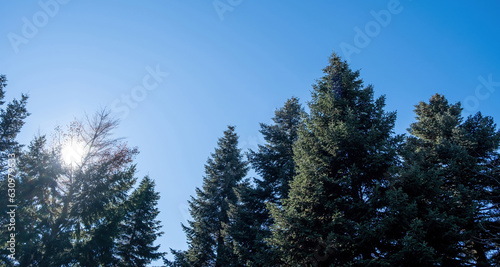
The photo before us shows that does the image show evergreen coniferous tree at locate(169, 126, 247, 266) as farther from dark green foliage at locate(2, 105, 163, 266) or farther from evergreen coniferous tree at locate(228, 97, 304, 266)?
dark green foliage at locate(2, 105, 163, 266)

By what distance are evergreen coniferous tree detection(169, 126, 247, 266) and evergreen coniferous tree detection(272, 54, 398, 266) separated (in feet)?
26.3

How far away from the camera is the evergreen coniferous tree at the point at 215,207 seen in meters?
17.2

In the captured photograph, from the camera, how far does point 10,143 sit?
16609 millimetres

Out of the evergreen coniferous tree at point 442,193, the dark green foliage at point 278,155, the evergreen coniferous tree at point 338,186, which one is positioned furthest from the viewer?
the dark green foliage at point 278,155

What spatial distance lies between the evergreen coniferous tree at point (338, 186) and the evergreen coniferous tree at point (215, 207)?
8.03m

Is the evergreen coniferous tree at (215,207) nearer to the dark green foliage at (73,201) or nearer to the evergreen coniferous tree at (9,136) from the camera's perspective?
the dark green foliage at (73,201)

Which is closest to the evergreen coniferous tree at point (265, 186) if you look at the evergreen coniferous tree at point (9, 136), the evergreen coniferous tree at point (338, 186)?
the evergreen coniferous tree at point (338, 186)

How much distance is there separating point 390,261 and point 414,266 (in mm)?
648

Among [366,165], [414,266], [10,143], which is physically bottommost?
[414,266]

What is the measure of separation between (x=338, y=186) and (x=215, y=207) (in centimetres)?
1281

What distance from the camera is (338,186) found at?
30.2ft

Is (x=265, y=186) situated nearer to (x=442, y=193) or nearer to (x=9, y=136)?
(x=442, y=193)

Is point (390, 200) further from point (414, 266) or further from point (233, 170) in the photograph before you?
point (233, 170)

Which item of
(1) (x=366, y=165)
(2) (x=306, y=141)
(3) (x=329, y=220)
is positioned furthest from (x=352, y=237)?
(2) (x=306, y=141)
